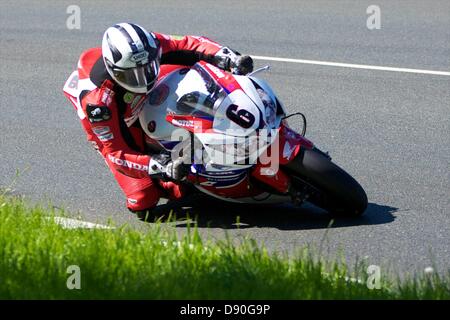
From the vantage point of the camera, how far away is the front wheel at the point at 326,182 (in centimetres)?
759

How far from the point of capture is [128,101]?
25.6ft

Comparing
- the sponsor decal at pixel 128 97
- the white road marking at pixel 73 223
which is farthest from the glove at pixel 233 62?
the white road marking at pixel 73 223

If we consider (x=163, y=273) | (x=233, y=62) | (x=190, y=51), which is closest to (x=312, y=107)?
(x=190, y=51)

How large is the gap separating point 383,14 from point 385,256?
22.3 ft

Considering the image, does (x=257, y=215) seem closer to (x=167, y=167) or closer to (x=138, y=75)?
(x=167, y=167)

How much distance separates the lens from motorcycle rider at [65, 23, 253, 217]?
7.57 m

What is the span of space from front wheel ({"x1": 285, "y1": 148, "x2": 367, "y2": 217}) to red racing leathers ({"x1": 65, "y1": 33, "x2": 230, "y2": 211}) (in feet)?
3.31

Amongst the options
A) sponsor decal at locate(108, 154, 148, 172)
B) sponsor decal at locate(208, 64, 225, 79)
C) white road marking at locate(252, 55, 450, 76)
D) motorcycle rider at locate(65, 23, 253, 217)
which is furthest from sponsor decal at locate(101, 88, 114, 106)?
white road marking at locate(252, 55, 450, 76)

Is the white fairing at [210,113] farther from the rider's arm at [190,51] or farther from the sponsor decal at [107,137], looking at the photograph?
the rider's arm at [190,51]

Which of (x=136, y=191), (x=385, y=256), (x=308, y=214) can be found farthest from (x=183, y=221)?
(x=385, y=256)

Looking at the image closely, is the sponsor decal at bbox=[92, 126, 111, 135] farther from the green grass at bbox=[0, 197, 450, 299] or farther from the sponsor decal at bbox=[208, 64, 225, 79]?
the green grass at bbox=[0, 197, 450, 299]

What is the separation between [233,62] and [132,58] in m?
0.93
